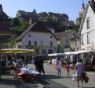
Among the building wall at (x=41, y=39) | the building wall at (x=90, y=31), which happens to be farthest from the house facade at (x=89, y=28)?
the building wall at (x=41, y=39)

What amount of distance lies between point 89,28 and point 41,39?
160 feet

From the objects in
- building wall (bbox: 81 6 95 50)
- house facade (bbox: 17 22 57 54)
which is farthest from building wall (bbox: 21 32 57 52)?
building wall (bbox: 81 6 95 50)

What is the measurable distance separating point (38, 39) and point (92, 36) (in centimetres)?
4972

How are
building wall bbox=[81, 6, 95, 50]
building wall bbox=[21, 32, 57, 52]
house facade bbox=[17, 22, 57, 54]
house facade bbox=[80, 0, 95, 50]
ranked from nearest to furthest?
building wall bbox=[81, 6, 95, 50] < house facade bbox=[80, 0, 95, 50] < house facade bbox=[17, 22, 57, 54] < building wall bbox=[21, 32, 57, 52]

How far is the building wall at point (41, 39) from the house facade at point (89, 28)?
4246 cm

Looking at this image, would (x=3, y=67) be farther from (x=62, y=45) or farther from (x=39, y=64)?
(x=62, y=45)

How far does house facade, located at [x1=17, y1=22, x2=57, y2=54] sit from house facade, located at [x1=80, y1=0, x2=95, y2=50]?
41728 millimetres

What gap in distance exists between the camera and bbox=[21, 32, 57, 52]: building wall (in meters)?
106

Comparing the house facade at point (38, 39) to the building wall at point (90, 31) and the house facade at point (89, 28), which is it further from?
the house facade at point (89, 28)

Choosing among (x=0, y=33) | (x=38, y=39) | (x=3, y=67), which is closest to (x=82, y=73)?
(x=0, y=33)

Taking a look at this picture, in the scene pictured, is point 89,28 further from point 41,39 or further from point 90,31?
point 41,39

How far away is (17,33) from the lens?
11812 centimetres

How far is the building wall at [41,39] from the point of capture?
10582 cm

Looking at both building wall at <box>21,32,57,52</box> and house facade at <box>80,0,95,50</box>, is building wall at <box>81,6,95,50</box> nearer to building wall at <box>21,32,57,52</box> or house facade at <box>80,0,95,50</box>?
house facade at <box>80,0,95,50</box>
